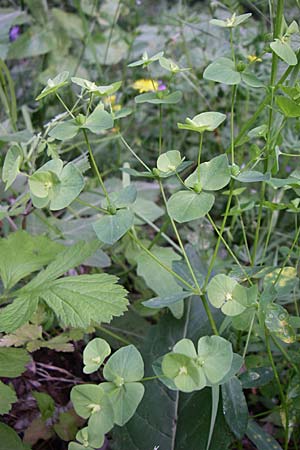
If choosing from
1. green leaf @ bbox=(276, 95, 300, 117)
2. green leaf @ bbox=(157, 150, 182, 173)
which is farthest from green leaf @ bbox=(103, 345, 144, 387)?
green leaf @ bbox=(276, 95, 300, 117)

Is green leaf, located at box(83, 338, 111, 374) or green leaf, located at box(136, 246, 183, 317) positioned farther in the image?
green leaf, located at box(136, 246, 183, 317)

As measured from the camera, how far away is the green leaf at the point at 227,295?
63 centimetres

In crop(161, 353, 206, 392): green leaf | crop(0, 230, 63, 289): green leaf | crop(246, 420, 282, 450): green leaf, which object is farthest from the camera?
crop(0, 230, 63, 289): green leaf

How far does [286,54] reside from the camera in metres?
0.67

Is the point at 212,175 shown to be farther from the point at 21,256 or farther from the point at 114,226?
the point at 21,256

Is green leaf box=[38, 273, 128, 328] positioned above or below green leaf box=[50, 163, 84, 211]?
below

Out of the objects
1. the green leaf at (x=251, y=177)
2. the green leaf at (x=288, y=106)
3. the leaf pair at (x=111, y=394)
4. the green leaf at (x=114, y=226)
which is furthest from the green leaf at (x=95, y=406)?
the green leaf at (x=288, y=106)

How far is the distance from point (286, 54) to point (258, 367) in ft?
1.31

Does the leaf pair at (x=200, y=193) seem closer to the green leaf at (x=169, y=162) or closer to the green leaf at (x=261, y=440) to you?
the green leaf at (x=169, y=162)

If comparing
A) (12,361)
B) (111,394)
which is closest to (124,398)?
(111,394)

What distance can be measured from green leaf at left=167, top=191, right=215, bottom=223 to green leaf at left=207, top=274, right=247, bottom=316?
84 mm

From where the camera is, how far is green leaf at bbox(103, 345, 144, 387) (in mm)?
575

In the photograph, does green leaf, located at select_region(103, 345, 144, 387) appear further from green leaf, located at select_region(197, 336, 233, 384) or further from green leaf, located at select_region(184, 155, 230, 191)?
green leaf, located at select_region(184, 155, 230, 191)

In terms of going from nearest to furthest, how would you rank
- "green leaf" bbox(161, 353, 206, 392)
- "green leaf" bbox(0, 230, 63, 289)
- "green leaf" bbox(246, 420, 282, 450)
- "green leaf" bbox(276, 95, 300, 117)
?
"green leaf" bbox(161, 353, 206, 392) → "green leaf" bbox(276, 95, 300, 117) → "green leaf" bbox(246, 420, 282, 450) → "green leaf" bbox(0, 230, 63, 289)
